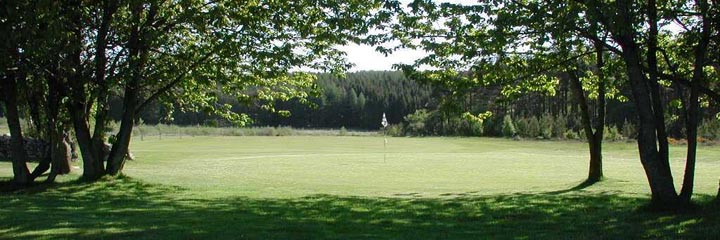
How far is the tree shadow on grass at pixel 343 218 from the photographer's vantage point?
357 inches

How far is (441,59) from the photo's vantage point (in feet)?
51.2

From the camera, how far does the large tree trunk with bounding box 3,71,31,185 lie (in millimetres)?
17688

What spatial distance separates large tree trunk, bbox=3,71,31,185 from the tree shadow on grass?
338 centimetres

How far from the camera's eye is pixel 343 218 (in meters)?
11.0

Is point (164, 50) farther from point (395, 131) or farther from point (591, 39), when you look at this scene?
point (395, 131)

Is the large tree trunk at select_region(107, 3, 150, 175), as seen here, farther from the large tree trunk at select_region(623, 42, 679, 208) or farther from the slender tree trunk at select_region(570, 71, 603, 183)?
the slender tree trunk at select_region(570, 71, 603, 183)

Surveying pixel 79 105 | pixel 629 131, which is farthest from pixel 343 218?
pixel 629 131

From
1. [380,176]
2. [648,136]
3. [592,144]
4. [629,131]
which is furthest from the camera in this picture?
[629,131]

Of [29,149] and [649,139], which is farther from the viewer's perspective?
[29,149]

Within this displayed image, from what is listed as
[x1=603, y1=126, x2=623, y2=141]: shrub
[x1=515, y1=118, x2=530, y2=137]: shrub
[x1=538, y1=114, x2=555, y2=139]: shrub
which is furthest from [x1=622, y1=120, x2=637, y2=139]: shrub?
[x1=515, y1=118, x2=530, y2=137]: shrub

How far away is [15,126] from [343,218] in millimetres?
11624

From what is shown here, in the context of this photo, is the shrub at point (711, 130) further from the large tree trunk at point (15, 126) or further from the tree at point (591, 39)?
the large tree trunk at point (15, 126)

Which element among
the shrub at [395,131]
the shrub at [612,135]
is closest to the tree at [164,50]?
the shrub at [612,135]

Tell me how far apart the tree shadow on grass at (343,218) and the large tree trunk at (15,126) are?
3384mm
